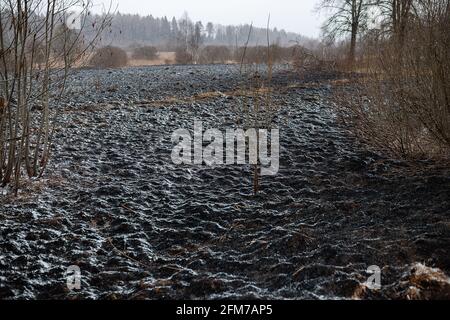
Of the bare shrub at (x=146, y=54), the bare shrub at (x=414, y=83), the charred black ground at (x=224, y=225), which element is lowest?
the charred black ground at (x=224, y=225)

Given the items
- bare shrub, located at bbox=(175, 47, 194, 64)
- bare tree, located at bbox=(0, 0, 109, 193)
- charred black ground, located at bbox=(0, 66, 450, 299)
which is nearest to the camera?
charred black ground, located at bbox=(0, 66, 450, 299)

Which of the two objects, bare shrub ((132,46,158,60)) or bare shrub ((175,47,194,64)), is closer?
bare shrub ((175,47,194,64))

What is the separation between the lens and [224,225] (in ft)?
14.7

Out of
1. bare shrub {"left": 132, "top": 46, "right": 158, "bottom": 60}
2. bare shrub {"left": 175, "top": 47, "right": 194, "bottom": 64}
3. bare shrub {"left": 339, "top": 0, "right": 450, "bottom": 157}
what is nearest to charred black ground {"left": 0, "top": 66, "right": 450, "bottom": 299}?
bare shrub {"left": 339, "top": 0, "right": 450, "bottom": 157}

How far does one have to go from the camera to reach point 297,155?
6898 mm

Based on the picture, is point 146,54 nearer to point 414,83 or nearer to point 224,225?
point 414,83

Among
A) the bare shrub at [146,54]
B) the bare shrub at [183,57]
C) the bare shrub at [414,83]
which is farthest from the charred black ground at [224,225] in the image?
the bare shrub at [146,54]

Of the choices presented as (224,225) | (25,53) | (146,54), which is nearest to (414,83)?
(224,225)

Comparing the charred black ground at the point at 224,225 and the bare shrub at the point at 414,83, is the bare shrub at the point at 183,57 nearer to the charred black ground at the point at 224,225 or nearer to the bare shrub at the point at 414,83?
the charred black ground at the point at 224,225

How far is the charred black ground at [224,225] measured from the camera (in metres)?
3.24

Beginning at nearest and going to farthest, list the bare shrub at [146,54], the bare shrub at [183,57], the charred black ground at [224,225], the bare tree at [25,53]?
1. the charred black ground at [224,225]
2. the bare tree at [25,53]
3. the bare shrub at [183,57]
4. the bare shrub at [146,54]

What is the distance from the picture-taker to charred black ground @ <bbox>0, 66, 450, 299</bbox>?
3.24 m

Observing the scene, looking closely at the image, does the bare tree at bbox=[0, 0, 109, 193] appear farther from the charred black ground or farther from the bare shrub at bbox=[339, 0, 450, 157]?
the bare shrub at bbox=[339, 0, 450, 157]
